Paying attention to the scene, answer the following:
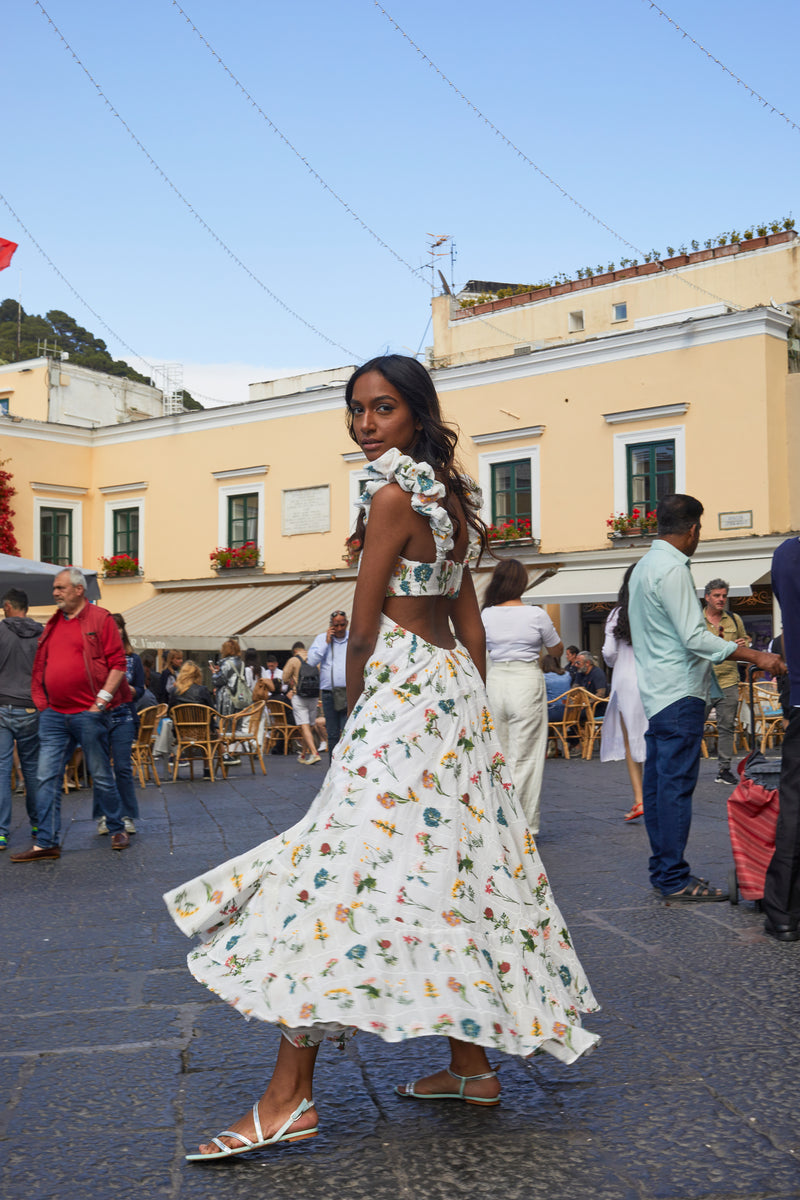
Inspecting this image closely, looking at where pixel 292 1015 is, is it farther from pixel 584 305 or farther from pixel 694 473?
pixel 584 305

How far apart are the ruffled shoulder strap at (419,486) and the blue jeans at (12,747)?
18.6 ft

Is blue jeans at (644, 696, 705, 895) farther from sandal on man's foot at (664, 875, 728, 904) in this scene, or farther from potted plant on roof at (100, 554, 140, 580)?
potted plant on roof at (100, 554, 140, 580)

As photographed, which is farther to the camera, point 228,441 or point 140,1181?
point 228,441

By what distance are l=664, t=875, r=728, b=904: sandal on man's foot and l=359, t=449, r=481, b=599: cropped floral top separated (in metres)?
3.02

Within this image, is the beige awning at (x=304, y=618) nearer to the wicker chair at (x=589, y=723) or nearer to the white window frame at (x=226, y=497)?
the white window frame at (x=226, y=497)

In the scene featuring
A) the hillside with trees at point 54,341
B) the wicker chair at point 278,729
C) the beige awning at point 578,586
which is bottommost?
the wicker chair at point 278,729

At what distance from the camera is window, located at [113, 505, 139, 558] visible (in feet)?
96.4

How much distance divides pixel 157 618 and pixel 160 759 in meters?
8.67

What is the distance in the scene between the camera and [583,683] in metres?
17.2

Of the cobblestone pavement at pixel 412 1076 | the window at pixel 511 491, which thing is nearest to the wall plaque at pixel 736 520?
the window at pixel 511 491

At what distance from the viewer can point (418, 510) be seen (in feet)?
9.37

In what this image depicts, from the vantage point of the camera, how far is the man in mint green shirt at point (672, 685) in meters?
5.38

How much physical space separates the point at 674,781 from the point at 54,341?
53.2 meters

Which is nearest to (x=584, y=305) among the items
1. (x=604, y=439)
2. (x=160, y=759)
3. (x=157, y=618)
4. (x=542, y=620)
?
(x=604, y=439)
